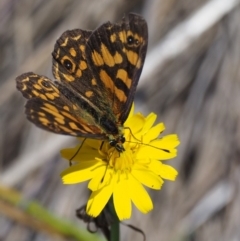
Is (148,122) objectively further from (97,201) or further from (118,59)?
(97,201)

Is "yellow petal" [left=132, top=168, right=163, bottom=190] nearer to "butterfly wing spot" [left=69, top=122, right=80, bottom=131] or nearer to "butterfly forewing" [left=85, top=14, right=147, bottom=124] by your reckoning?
"butterfly forewing" [left=85, top=14, right=147, bottom=124]

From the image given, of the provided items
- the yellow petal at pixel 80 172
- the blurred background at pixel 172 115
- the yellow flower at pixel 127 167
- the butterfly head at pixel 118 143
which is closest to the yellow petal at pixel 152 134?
the yellow flower at pixel 127 167

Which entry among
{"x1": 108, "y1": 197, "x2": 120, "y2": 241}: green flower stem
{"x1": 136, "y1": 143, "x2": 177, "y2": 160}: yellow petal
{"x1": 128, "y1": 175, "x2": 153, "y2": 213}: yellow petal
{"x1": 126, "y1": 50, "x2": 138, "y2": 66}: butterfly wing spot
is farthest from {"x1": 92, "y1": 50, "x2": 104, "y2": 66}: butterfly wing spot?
{"x1": 108, "y1": 197, "x2": 120, "y2": 241}: green flower stem

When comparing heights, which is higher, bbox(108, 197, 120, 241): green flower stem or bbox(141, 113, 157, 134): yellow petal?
bbox(141, 113, 157, 134): yellow petal

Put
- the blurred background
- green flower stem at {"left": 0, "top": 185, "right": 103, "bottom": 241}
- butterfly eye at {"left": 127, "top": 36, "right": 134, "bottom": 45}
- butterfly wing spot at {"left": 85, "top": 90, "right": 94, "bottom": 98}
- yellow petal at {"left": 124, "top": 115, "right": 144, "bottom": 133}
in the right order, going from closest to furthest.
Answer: butterfly eye at {"left": 127, "top": 36, "right": 134, "bottom": 45} → yellow petal at {"left": 124, "top": 115, "right": 144, "bottom": 133} → butterfly wing spot at {"left": 85, "top": 90, "right": 94, "bottom": 98} → green flower stem at {"left": 0, "top": 185, "right": 103, "bottom": 241} → the blurred background

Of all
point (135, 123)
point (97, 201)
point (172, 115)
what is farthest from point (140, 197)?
point (172, 115)

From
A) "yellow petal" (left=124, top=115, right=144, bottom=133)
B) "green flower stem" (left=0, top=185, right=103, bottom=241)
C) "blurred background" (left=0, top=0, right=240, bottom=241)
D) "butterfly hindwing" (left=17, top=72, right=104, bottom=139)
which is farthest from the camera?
"blurred background" (left=0, top=0, right=240, bottom=241)

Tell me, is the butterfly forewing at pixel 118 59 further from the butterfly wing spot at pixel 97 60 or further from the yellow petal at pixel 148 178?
the yellow petal at pixel 148 178

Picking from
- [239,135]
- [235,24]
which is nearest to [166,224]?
[239,135]

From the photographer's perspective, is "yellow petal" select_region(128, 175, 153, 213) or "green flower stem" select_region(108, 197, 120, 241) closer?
"green flower stem" select_region(108, 197, 120, 241)
